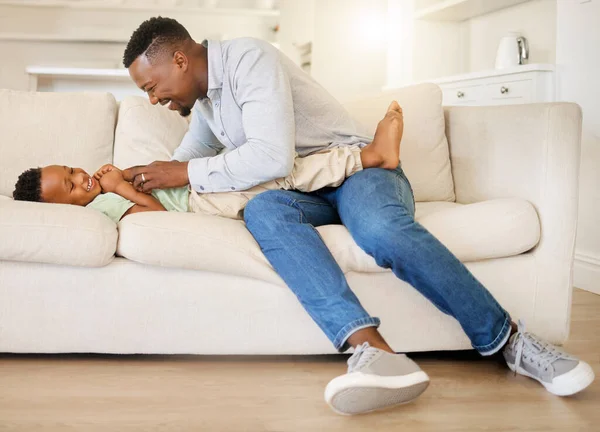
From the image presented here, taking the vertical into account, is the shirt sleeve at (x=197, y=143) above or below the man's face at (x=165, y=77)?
below

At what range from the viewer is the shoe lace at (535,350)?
1.40 m

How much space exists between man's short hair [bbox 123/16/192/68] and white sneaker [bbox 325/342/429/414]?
2.92ft

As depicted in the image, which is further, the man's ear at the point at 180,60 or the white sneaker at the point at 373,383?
the man's ear at the point at 180,60

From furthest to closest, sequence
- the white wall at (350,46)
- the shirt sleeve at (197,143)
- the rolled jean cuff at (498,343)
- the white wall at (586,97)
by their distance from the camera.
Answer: the white wall at (350,46) → the white wall at (586,97) → the shirt sleeve at (197,143) → the rolled jean cuff at (498,343)

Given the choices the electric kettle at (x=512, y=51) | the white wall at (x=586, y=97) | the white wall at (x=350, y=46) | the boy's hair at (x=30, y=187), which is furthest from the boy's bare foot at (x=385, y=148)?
the white wall at (x=350, y=46)

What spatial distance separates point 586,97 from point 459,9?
134 centimetres

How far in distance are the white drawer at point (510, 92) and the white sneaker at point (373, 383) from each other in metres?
1.98

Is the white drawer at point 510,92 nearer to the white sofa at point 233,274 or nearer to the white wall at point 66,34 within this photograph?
the white sofa at point 233,274

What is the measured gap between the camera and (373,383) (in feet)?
3.99

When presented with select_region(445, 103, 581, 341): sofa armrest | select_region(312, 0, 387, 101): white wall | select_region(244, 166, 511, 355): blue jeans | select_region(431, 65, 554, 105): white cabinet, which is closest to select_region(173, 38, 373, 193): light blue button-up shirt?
select_region(244, 166, 511, 355): blue jeans

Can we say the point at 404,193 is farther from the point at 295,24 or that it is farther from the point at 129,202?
the point at 295,24

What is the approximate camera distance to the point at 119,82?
5.86 metres

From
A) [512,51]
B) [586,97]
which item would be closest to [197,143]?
[586,97]

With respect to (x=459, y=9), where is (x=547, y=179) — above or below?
below
